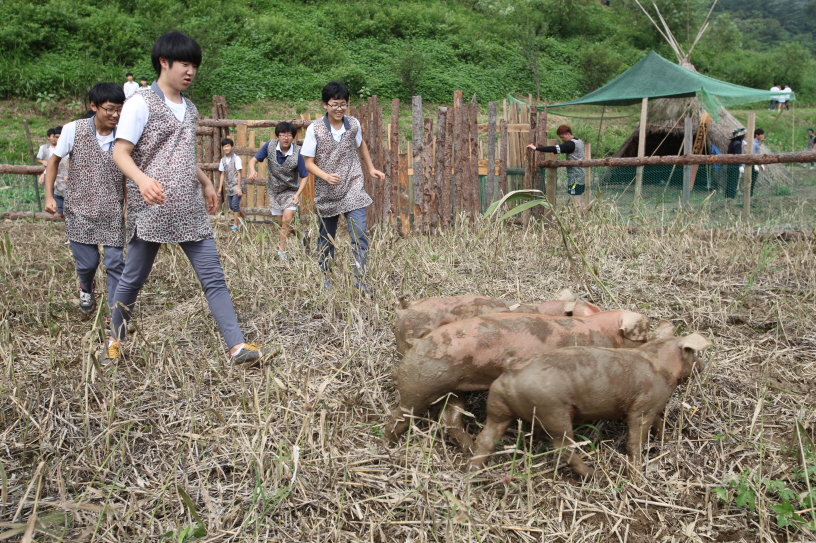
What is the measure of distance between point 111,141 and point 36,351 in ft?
4.19

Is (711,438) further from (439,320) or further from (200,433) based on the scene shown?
(200,433)

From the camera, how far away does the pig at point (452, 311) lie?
266 centimetres

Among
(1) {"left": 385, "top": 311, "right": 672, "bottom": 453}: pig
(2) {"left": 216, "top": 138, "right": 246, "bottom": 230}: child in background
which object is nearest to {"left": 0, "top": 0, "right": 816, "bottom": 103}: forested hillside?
(2) {"left": 216, "top": 138, "right": 246, "bottom": 230}: child in background

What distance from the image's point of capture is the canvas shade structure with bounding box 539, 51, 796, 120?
10180 mm

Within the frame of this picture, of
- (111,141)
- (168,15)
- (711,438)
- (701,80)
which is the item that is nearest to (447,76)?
(168,15)

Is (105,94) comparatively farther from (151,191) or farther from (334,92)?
(334,92)

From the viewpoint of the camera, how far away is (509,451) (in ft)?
6.90

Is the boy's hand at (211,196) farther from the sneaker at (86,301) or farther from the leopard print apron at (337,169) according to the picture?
the sneaker at (86,301)

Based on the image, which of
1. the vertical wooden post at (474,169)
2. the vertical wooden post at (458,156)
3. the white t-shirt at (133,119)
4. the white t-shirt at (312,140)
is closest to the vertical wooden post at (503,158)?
the vertical wooden post at (474,169)

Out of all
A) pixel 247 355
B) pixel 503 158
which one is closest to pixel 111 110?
pixel 247 355

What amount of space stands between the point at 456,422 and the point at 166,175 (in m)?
1.78

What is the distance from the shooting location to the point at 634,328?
246 centimetres

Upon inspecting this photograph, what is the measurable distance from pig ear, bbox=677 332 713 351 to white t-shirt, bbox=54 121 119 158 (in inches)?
126

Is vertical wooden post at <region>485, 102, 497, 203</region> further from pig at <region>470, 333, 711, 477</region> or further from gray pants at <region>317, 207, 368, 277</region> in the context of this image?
pig at <region>470, 333, 711, 477</region>
